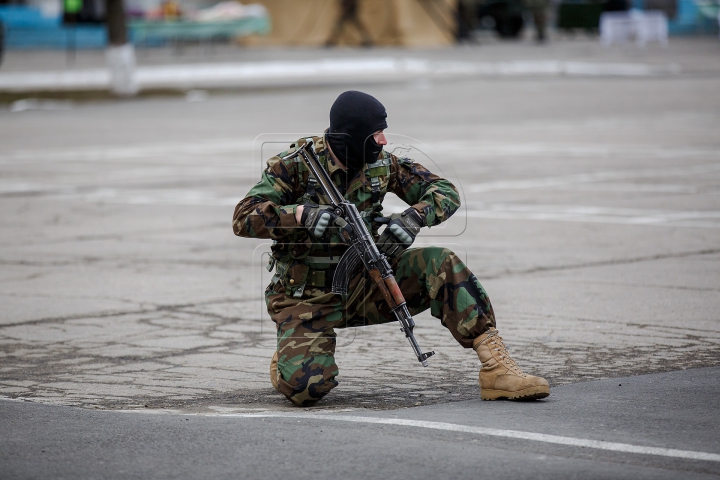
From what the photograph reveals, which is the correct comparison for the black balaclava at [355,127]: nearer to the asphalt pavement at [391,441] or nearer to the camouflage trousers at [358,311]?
the camouflage trousers at [358,311]

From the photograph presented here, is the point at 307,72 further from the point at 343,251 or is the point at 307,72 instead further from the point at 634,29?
the point at 343,251

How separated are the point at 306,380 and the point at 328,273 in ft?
1.70

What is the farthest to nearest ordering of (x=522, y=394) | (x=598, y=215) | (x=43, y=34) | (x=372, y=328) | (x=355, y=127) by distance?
(x=43, y=34) → (x=598, y=215) → (x=372, y=328) → (x=355, y=127) → (x=522, y=394)

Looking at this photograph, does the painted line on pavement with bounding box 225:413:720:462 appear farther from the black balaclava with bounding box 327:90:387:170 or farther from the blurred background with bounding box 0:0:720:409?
the black balaclava with bounding box 327:90:387:170

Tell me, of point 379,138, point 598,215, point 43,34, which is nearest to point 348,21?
point 43,34

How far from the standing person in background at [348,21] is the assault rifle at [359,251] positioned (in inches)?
1732

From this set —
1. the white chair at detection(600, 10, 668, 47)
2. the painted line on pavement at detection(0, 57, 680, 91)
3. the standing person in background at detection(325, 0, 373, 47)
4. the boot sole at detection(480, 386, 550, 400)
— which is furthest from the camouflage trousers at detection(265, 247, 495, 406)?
the standing person in background at detection(325, 0, 373, 47)

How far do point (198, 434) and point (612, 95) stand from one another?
967 inches

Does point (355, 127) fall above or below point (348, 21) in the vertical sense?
above

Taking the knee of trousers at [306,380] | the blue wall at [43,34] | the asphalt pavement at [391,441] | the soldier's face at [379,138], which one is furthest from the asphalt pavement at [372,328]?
the blue wall at [43,34]

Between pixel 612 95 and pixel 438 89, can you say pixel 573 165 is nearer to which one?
pixel 612 95

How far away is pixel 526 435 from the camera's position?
4.61m

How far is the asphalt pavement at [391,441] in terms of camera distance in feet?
13.8

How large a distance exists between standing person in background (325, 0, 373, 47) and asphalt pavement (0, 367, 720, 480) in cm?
4464
